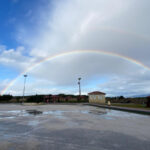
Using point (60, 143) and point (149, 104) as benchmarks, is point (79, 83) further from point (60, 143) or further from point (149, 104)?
point (60, 143)

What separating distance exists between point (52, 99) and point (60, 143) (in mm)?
47073

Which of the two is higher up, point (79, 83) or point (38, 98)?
point (79, 83)

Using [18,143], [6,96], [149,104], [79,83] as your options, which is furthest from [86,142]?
[6,96]

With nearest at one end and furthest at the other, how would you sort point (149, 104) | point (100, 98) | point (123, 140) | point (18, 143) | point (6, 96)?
point (18, 143) → point (123, 140) → point (149, 104) → point (100, 98) → point (6, 96)

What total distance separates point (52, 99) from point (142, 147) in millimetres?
47881

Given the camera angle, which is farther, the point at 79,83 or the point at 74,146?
the point at 79,83

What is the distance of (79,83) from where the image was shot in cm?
4934

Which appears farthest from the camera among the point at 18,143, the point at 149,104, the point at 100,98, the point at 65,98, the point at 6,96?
the point at 6,96

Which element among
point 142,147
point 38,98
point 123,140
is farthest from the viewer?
point 38,98

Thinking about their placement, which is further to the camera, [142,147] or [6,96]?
[6,96]

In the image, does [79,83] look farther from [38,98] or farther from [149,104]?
[149,104]

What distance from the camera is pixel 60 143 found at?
3967mm

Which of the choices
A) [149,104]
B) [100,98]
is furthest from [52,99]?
[149,104]

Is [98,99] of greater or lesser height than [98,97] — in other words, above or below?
below
